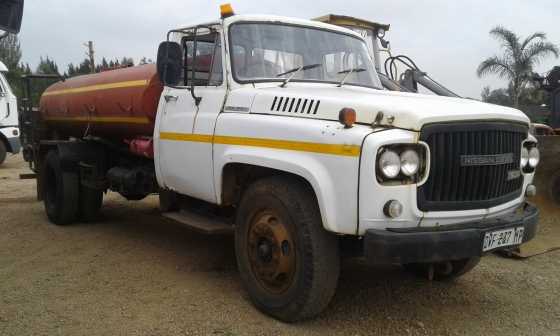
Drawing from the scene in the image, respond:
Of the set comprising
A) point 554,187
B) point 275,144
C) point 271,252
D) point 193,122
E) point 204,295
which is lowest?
point 204,295

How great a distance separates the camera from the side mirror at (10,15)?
4.43 m

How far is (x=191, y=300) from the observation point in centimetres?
429

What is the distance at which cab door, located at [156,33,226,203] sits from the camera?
449 cm

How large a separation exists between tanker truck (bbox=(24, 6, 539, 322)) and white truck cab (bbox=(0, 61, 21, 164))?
393 inches

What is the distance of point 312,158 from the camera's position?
349 centimetres

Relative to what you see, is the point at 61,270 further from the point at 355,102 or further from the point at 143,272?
the point at 355,102

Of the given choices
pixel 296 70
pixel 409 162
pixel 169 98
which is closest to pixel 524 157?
pixel 409 162

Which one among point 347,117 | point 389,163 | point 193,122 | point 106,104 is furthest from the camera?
point 106,104

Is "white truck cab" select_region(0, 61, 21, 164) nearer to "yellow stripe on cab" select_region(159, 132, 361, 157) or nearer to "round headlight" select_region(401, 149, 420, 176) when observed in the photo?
"yellow stripe on cab" select_region(159, 132, 361, 157)

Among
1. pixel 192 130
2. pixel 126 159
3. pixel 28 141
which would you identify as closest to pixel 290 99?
pixel 192 130

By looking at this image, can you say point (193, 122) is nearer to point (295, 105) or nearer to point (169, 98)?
point (169, 98)

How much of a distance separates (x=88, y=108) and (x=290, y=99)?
357 cm

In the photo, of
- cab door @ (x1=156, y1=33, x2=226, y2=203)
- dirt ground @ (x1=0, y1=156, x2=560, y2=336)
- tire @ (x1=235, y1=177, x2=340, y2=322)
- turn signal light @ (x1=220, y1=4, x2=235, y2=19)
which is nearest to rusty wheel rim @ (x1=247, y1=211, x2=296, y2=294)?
tire @ (x1=235, y1=177, x2=340, y2=322)

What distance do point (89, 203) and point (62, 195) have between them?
1.22ft
